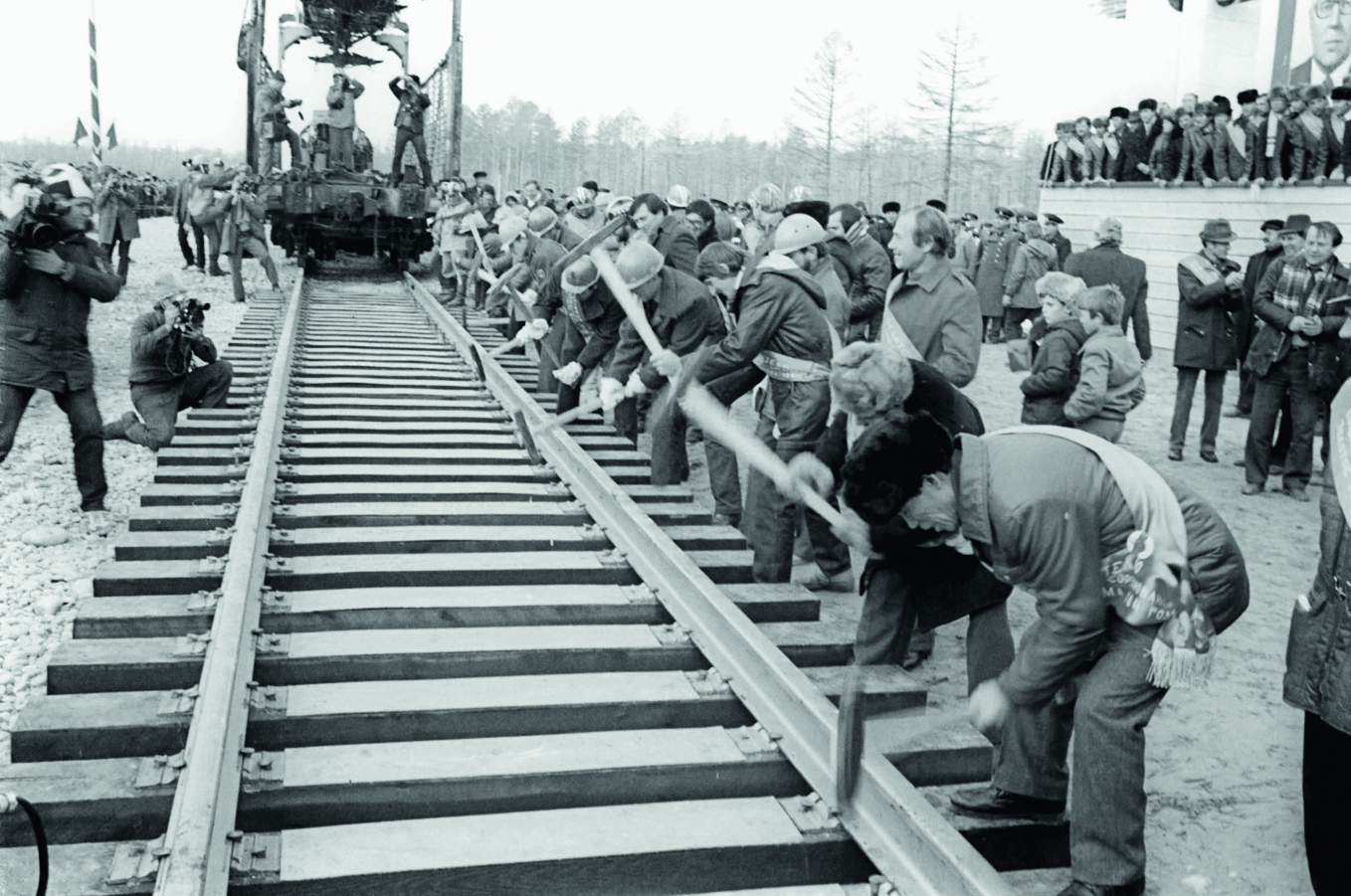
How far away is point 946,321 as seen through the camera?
559 cm

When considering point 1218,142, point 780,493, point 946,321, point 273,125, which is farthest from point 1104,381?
point 273,125

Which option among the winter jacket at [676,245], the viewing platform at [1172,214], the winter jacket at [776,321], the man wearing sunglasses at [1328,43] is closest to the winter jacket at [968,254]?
the viewing platform at [1172,214]

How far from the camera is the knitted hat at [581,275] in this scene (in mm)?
7527

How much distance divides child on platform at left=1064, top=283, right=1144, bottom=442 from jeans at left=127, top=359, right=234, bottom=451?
5.13 metres

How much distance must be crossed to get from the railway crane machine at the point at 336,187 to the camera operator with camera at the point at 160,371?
1244cm

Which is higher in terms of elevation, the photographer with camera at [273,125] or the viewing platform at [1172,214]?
the photographer with camera at [273,125]

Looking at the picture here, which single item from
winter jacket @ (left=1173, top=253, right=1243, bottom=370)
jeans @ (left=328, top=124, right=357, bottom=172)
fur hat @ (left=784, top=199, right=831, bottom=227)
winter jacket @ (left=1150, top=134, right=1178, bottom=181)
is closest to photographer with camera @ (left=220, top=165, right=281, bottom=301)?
jeans @ (left=328, top=124, right=357, bottom=172)

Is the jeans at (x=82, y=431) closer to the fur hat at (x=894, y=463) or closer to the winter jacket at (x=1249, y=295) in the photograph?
the fur hat at (x=894, y=463)

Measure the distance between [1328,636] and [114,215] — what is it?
59.7 feet

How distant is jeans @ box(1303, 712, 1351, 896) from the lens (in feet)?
10.0

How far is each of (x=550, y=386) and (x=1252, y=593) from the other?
203 inches

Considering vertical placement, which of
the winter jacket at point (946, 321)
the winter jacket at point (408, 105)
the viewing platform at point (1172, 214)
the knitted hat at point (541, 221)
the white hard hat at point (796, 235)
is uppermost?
the winter jacket at point (408, 105)

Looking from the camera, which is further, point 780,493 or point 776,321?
point 776,321

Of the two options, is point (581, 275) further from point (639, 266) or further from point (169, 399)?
point (169, 399)
